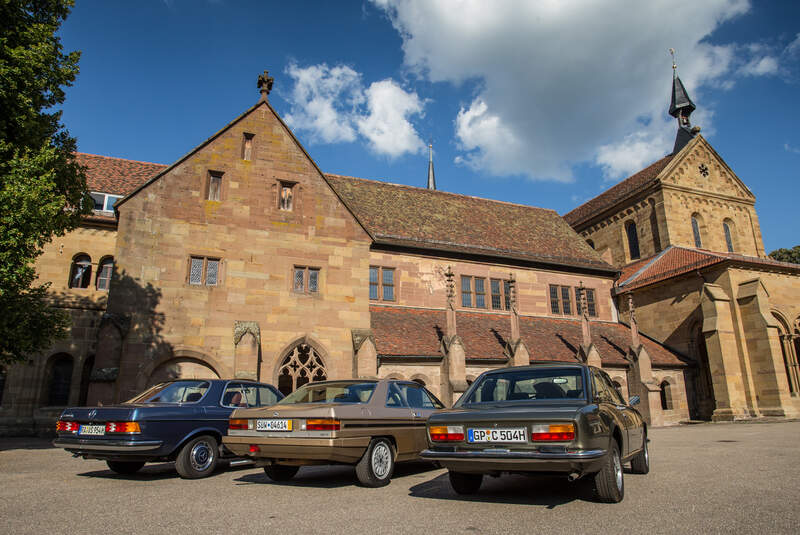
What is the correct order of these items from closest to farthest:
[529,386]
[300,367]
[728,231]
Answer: [529,386]
[300,367]
[728,231]

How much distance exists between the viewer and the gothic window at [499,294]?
24.9m

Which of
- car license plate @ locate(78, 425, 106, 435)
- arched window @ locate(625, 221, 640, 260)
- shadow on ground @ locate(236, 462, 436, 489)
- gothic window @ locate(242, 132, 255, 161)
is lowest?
shadow on ground @ locate(236, 462, 436, 489)

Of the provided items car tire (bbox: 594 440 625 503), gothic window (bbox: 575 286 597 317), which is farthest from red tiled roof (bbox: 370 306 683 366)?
car tire (bbox: 594 440 625 503)

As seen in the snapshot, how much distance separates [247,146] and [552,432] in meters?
16.5

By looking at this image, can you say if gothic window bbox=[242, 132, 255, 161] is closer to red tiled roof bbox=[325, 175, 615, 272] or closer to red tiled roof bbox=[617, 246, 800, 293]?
red tiled roof bbox=[325, 175, 615, 272]

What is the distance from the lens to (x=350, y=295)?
18.4 metres

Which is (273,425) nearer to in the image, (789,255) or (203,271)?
(203,271)

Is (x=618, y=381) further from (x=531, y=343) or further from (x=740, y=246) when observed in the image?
(x=740, y=246)

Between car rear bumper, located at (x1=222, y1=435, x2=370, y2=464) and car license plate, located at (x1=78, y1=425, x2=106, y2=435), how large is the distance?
2064 millimetres

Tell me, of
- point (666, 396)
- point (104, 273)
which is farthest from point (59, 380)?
point (666, 396)

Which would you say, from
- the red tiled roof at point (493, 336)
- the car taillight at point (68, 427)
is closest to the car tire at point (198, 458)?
the car taillight at point (68, 427)

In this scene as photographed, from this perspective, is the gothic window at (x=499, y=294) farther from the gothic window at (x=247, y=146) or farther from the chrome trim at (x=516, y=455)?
the chrome trim at (x=516, y=455)

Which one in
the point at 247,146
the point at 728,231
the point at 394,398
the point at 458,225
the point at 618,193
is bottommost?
the point at 394,398

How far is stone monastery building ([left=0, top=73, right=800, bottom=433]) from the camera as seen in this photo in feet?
52.7
